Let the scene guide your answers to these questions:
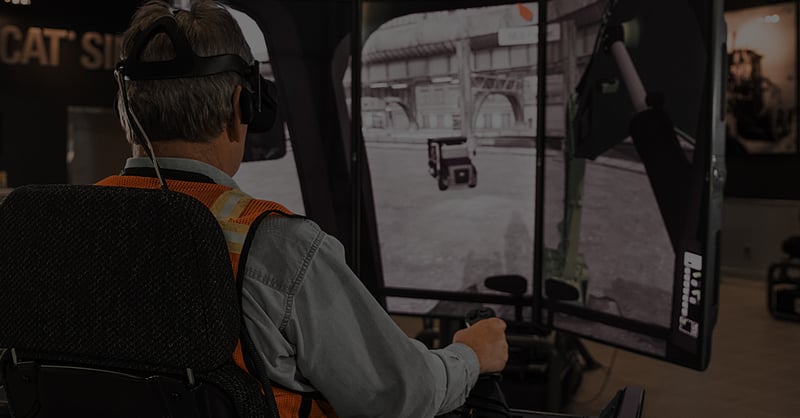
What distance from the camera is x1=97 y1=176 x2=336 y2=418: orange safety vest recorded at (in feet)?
3.46

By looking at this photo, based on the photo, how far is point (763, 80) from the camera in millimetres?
7949

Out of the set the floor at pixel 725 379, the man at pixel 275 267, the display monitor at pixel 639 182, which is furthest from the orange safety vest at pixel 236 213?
the floor at pixel 725 379

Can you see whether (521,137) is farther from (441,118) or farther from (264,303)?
(264,303)

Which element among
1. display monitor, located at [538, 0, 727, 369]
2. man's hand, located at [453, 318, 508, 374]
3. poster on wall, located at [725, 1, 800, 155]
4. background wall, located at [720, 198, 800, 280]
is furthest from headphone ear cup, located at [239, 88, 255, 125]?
background wall, located at [720, 198, 800, 280]

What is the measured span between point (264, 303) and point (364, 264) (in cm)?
184

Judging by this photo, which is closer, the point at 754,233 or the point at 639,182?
the point at 639,182

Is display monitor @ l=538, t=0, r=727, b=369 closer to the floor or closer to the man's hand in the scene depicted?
the man's hand

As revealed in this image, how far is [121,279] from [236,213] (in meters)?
0.17

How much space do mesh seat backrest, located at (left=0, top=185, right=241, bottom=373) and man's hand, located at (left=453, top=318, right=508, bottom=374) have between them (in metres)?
0.48

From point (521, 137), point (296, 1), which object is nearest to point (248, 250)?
point (521, 137)

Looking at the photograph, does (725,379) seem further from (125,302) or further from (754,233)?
(754,233)

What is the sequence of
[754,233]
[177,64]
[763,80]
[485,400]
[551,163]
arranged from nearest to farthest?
[177,64] < [485,400] < [551,163] < [763,80] < [754,233]

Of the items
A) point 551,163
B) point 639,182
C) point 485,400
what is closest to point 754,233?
point 551,163

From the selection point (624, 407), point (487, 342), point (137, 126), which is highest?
point (137, 126)
